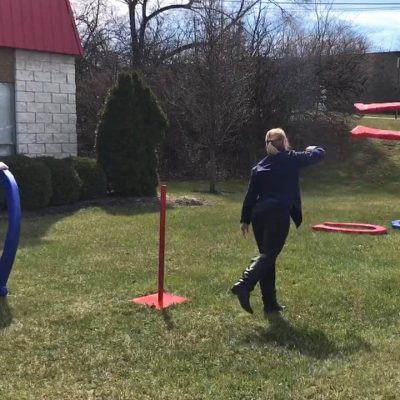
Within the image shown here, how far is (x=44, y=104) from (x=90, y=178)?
2.02 metres

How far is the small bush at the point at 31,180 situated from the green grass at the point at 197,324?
2.99m

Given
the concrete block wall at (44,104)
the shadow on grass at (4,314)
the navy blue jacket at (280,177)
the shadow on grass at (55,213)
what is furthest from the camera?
the concrete block wall at (44,104)

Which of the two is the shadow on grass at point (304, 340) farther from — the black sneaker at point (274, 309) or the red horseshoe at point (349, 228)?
the red horseshoe at point (349, 228)

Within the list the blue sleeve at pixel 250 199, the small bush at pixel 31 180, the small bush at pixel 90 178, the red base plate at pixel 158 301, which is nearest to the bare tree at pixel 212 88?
the small bush at pixel 90 178

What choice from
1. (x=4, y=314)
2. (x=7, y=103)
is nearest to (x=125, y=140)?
(x=7, y=103)

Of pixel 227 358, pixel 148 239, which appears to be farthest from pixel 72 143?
pixel 227 358

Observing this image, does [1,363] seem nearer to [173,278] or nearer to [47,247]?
[173,278]

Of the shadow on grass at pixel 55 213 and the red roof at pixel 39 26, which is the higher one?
the red roof at pixel 39 26

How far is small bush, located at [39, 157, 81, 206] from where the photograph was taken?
44.5ft

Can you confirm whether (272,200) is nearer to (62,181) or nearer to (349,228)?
(349,228)

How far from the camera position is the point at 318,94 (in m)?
27.3

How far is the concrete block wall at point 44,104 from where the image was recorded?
14391 mm

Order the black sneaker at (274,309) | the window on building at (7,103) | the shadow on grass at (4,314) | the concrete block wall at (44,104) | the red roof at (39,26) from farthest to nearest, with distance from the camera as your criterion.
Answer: the concrete block wall at (44,104) → the window on building at (7,103) → the red roof at (39,26) → the black sneaker at (274,309) → the shadow on grass at (4,314)

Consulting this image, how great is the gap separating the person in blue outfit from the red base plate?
0.78 metres
